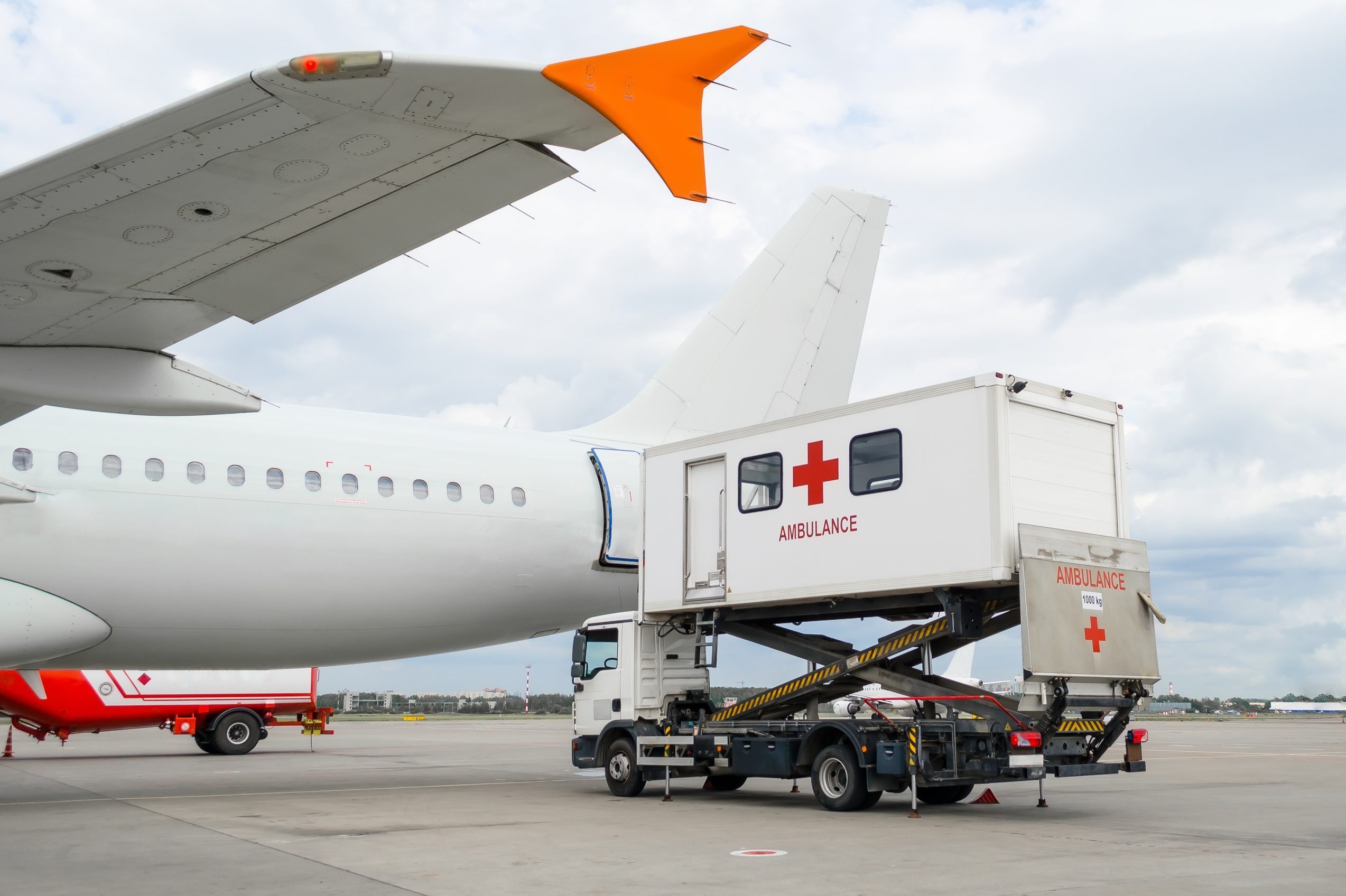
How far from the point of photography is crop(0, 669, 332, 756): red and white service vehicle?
944 inches

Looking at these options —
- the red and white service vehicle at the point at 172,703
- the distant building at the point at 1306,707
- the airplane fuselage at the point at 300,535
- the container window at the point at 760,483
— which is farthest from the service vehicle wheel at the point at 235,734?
the distant building at the point at 1306,707

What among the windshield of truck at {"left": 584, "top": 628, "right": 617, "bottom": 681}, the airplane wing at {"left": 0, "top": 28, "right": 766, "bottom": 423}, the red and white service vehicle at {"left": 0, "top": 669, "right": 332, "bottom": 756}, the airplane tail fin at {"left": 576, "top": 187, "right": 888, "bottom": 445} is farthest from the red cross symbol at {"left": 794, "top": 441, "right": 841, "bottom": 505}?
the red and white service vehicle at {"left": 0, "top": 669, "right": 332, "bottom": 756}

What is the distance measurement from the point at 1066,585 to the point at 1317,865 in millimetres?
3758

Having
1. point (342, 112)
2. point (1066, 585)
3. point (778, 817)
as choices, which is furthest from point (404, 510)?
point (342, 112)

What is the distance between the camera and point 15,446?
13.1m

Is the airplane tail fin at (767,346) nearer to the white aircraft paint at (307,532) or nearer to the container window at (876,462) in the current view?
the white aircraft paint at (307,532)

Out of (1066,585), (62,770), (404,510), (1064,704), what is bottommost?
(62,770)

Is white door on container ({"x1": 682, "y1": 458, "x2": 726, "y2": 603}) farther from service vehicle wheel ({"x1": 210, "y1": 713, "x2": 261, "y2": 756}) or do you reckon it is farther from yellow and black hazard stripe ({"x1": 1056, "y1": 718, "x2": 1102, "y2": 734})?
service vehicle wheel ({"x1": 210, "y1": 713, "x2": 261, "y2": 756})

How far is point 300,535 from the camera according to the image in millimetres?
14516

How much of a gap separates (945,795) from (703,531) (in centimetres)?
432

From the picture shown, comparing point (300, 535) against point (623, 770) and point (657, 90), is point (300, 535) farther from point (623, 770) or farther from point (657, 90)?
point (657, 90)

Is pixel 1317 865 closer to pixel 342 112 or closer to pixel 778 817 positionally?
pixel 778 817

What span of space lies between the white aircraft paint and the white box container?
2489 mm

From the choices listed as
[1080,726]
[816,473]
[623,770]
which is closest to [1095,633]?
[1080,726]
